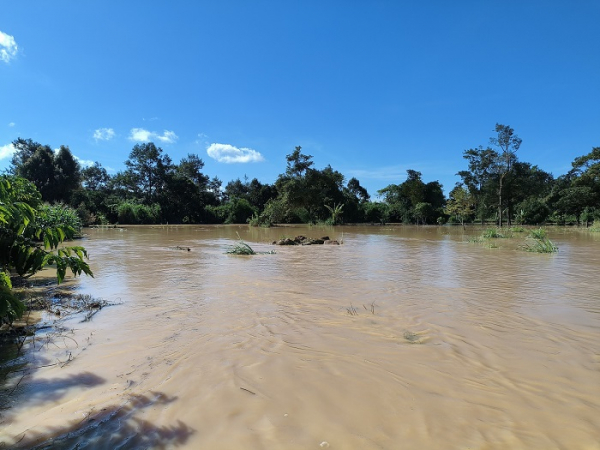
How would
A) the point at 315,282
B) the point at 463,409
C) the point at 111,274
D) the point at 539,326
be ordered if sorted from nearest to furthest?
the point at 463,409
the point at 539,326
the point at 315,282
the point at 111,274

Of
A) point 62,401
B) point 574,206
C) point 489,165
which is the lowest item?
point 62,401

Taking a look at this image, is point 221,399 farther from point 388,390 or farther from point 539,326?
point 539,326

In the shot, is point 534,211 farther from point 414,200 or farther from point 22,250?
point 22,250

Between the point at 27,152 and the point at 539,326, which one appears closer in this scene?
the point at 539,326

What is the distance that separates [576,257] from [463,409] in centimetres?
1073

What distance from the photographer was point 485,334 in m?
3.72

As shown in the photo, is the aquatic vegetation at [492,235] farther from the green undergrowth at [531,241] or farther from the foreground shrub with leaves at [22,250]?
the foreground shrub with leaves at [22,250]

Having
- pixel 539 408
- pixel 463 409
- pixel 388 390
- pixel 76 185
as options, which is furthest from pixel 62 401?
pixel 76 185

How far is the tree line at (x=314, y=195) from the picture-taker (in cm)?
2984

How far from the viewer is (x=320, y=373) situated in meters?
2.79

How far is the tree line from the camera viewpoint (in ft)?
97.9

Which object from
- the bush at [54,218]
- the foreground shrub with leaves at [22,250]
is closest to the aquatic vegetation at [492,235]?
the bush at [54,218]

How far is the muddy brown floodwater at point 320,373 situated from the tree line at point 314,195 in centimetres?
2324

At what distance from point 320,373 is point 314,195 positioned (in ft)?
104
